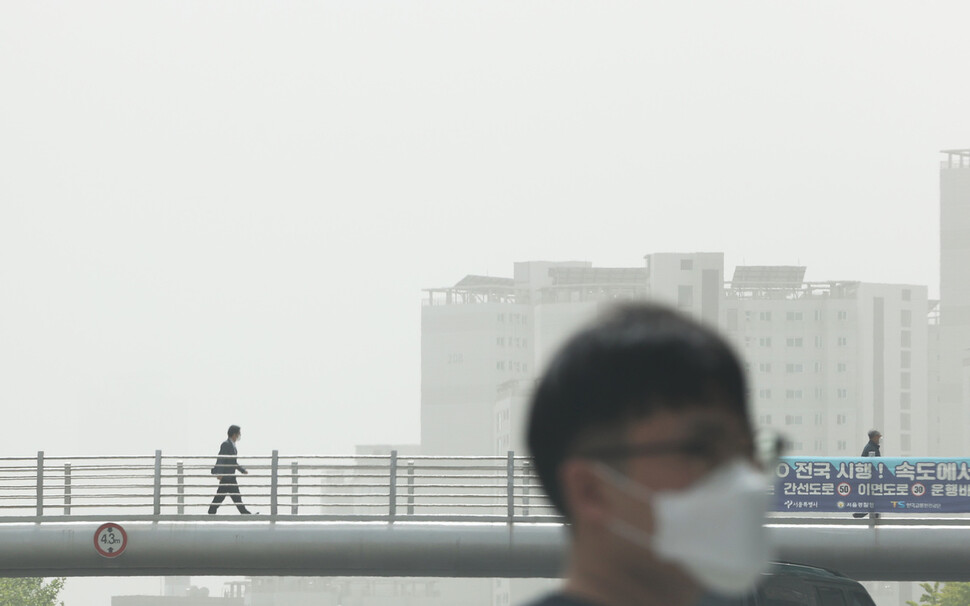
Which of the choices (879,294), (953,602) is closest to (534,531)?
(953,602)

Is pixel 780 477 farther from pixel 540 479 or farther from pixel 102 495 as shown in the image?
pixel 540 479

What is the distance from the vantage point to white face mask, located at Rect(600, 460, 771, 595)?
149cm

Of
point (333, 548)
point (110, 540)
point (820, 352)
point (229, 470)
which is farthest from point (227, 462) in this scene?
point (820, 352)

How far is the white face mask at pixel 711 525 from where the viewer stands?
4.90ft

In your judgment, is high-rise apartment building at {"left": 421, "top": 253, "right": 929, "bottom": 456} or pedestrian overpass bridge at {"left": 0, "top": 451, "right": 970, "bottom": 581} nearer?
pedestrian overpass bridge at {"left": 0, "top": 451, "right": 970, "bottom": 581}

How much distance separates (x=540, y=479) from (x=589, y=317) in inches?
7.5

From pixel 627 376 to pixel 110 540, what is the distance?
21.0 meters

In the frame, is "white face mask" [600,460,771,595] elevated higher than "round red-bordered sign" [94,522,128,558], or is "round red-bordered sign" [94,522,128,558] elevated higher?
"white face mask" [600,460,771,595]

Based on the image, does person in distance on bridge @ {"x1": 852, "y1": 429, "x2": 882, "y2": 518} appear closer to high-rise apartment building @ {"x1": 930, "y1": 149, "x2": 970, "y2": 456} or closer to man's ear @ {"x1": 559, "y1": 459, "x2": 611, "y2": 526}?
man's ear @ {"x1": 559, "y1": 459, "x2": 611, "y2": 526}

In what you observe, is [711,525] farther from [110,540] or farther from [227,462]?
[227,462]

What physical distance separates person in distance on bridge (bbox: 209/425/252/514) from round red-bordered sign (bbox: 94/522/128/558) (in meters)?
1.69

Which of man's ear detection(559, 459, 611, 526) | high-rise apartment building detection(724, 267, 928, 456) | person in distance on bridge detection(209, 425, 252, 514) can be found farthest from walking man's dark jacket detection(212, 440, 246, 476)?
high-rise apartment building detection(724, 267, 928, 456)

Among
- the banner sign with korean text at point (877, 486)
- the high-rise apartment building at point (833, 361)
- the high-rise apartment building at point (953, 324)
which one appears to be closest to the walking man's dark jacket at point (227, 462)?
the banner sign with korean text at point (877, 486)

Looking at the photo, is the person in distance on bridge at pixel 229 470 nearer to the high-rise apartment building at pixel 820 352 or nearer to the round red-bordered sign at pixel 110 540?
the round red-bordered sign at pixel 110 540
